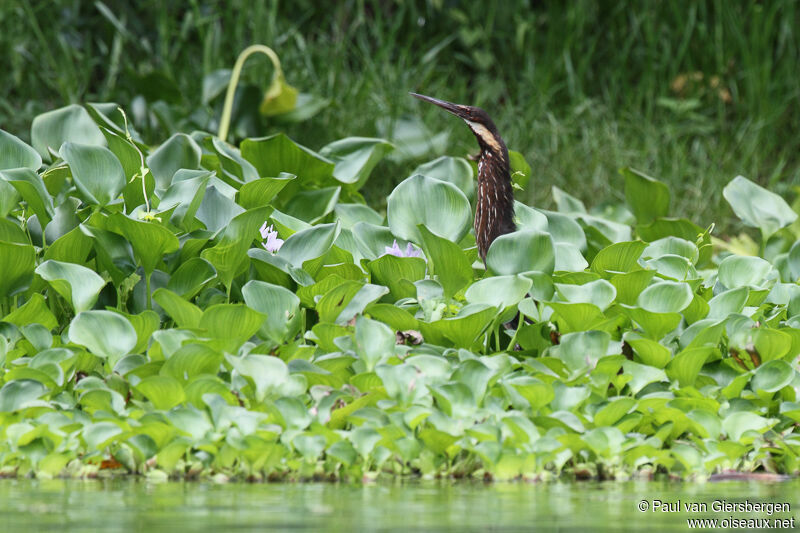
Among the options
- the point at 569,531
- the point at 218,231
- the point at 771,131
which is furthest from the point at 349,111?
the point at 569,531

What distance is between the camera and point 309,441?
2465 mm

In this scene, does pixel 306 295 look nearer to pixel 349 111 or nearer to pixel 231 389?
pixel 231 389

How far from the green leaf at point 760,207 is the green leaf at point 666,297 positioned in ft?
4.09

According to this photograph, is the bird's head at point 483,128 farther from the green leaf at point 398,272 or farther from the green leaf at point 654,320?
the green leaf at point 654,320

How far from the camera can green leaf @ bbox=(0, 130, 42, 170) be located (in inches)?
141

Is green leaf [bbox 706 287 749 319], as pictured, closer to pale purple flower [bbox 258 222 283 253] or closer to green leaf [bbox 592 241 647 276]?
green leaf [bbox 592 241 647 276]

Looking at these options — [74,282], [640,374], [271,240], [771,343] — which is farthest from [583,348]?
[74,282]

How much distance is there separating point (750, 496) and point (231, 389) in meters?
1.23

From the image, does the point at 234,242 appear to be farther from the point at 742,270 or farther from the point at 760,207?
the point at 760,207

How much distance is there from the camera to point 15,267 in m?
3.07

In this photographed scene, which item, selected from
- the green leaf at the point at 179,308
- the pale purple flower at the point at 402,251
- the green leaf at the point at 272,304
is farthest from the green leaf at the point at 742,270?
the green leaf at the point at 179,308

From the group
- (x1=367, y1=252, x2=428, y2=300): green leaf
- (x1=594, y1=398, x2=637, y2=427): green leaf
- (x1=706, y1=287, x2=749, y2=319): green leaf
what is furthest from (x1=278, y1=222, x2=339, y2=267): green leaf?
(x1=706, y1=287, x2=749, y2=319): green leaf

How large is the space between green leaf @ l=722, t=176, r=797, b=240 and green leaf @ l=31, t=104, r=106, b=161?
2.35 metres

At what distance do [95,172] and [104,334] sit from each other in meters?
0.68
